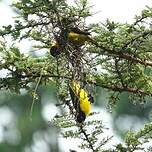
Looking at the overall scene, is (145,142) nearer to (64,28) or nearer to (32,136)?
(64,28)

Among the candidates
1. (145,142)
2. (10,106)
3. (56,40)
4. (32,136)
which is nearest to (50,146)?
(32,136)

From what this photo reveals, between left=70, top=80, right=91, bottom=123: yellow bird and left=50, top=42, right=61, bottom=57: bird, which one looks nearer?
left=50, top=42, right=61, bottom=57: bird

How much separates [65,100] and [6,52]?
48cm

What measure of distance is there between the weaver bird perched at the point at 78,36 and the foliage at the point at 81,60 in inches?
1.1

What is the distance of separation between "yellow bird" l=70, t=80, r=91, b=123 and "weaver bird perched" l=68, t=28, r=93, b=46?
280 millimetres

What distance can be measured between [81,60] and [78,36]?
13 centimetres

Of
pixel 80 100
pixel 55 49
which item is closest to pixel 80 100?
pixel 80 100

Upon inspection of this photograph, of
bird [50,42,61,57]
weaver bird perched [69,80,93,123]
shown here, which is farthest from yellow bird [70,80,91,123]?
bird [50,42,61,57]

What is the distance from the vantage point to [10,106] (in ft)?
51.3

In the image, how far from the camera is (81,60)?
2.88 m

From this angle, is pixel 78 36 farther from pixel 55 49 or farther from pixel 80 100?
pixel 80 100

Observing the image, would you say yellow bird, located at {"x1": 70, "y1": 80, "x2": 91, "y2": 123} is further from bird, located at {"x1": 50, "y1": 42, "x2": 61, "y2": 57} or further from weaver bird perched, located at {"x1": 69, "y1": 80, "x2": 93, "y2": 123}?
bird, located at {"x1": 50, "y1": 42, "x2": 61, "y2": 57}

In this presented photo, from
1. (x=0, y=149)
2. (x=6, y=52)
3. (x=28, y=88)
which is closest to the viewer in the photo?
(x=6, y=52)

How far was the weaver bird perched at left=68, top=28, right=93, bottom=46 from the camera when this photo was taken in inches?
111
